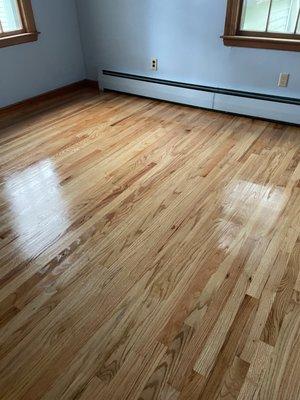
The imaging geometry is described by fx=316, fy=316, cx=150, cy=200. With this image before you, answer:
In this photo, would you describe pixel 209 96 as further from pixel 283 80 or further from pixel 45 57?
pixel 45 57

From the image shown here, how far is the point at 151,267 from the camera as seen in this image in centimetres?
149

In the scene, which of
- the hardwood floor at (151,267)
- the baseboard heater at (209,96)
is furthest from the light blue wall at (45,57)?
the hardwood floor at (151,267)

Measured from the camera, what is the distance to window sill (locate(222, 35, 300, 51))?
8.36 feet

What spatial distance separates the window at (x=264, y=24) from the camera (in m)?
2.54

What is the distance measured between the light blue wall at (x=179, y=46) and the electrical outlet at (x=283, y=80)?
0.03 metres

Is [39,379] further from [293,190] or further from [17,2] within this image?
[17,2]

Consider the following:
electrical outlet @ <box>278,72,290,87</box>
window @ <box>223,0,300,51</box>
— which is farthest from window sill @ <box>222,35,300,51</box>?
electrical outlet @ <box>278,72,290,87</box>

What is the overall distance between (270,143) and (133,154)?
1100mm

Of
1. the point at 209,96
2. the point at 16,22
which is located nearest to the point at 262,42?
the point at 209,96

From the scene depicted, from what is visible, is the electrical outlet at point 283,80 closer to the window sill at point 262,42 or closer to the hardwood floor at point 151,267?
the window sill at point 262,42

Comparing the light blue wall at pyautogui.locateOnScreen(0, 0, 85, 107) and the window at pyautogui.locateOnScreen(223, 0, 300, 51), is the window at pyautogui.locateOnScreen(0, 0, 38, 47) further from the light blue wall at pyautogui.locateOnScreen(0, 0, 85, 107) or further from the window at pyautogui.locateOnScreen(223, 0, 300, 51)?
the window at pyautogui.locateOnScreen(223, 0, 300, 51)

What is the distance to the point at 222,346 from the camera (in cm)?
116

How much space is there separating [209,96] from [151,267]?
215 centimetres

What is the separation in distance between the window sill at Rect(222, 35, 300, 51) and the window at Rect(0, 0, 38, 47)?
1897 millimetres
